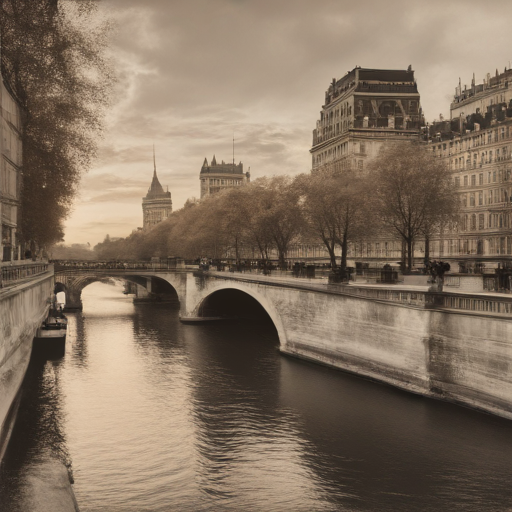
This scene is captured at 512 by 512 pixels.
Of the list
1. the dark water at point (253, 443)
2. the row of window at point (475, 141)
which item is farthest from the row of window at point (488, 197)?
the dark water at point (253, 443)

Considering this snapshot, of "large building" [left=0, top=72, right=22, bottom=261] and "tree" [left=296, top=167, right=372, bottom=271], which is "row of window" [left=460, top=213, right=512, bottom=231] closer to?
"tree" [left=296, top=167, right=372, bottom=271]

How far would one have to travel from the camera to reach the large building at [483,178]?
6775 centimetres

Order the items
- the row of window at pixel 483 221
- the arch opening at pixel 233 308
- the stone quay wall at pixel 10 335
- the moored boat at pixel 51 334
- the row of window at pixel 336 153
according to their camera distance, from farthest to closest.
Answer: the row of window at pixel 336 153, the arch opening at pixel 233 308, the row of window at pixel 483 221, the moored boat at pixel 51 334, the stone quay wall at pixel 10 335

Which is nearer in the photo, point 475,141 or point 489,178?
point 489,178

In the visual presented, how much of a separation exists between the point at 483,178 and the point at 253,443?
5917 centimetres

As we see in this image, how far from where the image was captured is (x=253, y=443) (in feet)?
84.5

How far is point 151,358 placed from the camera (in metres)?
45.5

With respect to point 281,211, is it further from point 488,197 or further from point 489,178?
point 489,178

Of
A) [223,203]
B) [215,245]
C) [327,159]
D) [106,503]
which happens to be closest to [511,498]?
[106,503]

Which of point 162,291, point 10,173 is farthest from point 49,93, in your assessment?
point 162,291

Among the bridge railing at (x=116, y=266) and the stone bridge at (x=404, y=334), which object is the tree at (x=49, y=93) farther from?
the bridge railing at (x=116, y=266)

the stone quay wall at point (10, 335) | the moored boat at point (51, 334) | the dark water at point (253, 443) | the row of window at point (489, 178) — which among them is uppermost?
the row of window at point (489, 178)

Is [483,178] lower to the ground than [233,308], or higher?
higher

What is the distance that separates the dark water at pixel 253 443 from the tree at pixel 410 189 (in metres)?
15.9
